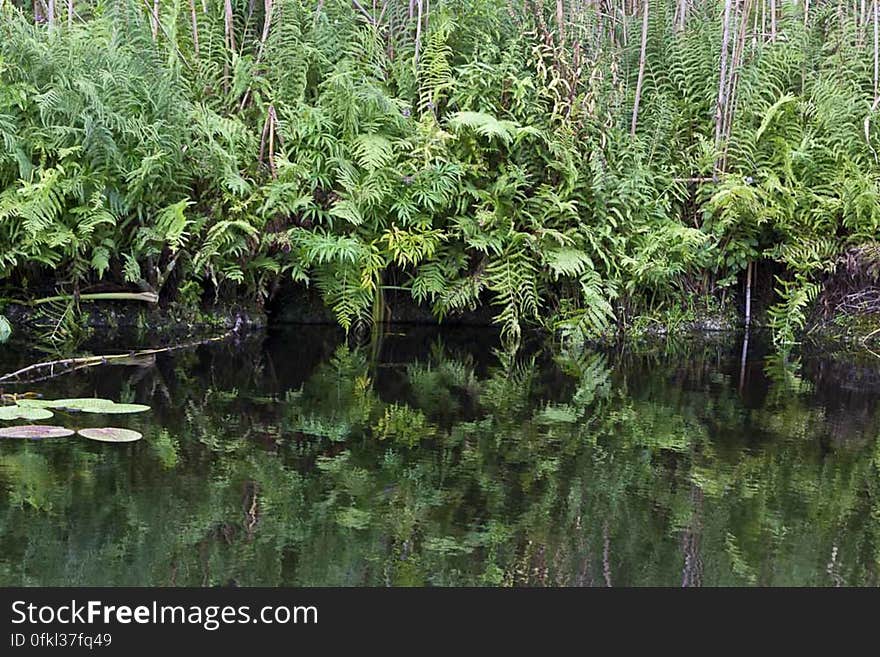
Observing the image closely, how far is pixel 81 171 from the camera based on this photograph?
6.09m

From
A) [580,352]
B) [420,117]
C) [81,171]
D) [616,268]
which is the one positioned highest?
[420,117]

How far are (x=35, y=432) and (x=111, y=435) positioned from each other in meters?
0.29

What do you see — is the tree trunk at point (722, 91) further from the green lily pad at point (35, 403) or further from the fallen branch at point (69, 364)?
the green lily pad at point (35, 403)

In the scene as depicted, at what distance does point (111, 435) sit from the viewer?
402 cm

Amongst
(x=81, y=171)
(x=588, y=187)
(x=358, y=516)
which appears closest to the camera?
(x=358, y=516)

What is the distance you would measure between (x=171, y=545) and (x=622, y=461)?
6.14 ft

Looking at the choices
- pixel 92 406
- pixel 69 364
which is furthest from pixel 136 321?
pixel 92 406

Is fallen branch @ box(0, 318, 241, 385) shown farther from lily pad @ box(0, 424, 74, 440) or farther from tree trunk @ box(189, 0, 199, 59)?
tree trunk @ box(189, 0, 199, 59)

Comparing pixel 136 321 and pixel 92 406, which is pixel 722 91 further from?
pixel 92 406

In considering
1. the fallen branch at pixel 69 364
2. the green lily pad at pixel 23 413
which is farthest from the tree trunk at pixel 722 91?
the green lily pad at pixel 23 413

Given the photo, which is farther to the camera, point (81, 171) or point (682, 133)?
point (682, 133)

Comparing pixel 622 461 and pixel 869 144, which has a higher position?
pixel 869 144

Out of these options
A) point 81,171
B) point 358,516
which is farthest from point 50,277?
point 358,516

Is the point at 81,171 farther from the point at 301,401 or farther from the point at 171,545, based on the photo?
the point at 171,545
